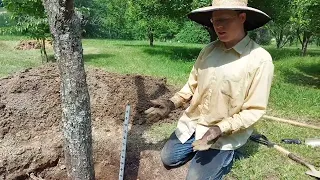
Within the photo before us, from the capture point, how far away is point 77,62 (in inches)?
103

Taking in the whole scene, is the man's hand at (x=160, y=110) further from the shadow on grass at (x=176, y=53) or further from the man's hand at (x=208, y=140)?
the shadow on grass at (x=176, y=53)

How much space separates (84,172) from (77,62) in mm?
983

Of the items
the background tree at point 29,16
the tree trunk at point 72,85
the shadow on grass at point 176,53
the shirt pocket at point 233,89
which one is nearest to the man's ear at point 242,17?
the shirt pocket at point 233,89

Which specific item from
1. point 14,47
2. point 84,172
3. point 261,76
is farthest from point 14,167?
point 14,47

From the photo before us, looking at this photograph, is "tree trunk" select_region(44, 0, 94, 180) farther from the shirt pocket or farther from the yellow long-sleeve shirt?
the shirt pocket

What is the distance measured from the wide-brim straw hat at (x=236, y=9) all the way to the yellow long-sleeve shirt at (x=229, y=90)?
0.58 ft

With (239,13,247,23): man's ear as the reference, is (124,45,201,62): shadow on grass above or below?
below

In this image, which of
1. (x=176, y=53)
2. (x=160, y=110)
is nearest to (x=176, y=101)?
(x=160, y=110)

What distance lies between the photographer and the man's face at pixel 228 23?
2.59 metres

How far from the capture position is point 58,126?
4184 millimetres

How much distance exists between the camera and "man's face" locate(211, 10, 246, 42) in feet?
8.50

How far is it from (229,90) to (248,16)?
625mm

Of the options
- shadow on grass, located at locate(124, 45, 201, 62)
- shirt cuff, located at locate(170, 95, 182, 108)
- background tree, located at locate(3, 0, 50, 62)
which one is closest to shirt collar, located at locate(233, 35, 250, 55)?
shirt cuff, located at locate(170, 95, 182, 108)

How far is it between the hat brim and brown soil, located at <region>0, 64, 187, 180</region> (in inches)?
57.5
